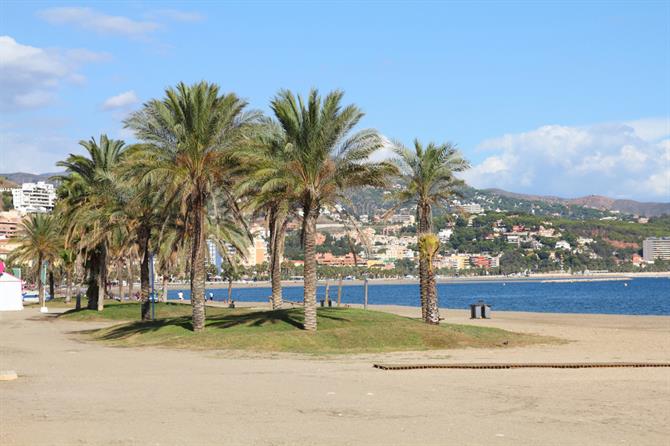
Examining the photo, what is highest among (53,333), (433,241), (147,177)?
(147,177)

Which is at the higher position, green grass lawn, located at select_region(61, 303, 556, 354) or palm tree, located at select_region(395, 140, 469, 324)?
palm tree, located at select_region(395, 140, 469, 324)

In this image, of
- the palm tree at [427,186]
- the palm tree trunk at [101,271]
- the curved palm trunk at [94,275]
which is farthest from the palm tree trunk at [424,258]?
the curved palm trunk at [94,275]

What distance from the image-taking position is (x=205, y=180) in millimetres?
35000

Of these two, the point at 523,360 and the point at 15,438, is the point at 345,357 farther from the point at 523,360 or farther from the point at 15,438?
the point at 15,438

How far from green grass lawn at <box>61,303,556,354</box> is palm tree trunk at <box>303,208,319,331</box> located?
1.87ft

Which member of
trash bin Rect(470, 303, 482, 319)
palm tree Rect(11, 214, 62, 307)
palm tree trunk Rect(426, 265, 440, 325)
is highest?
palm tree Rect(11, 214, 62, 307)

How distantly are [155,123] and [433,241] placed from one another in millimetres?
13256

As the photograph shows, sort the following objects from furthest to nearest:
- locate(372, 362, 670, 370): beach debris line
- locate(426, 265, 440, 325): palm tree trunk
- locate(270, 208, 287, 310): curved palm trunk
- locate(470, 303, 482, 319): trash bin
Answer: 1. locate(470, 303, 482, 319): trash bin
2. locate(270, 208, 287, 310): curved palm trunk
3. locate(426, 265, 440, 325): palm tree trunk
4. locate(372, 362, 670, 370): beach debris line

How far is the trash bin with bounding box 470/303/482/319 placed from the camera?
54.7 metres

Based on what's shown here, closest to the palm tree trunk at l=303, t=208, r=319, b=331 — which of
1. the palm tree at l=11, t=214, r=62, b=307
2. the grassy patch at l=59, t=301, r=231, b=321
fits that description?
the grassy patch at l=59, t=301, r=231, b=321

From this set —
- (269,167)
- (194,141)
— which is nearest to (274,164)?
(269,167)

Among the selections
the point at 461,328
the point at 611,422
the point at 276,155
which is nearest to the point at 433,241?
the point at 461,328

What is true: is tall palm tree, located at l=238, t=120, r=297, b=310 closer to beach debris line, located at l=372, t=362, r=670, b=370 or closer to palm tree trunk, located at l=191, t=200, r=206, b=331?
palm tree trunk, located at l=191, t=200, r=206, b=331

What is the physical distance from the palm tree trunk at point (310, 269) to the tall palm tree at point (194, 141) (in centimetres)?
421
